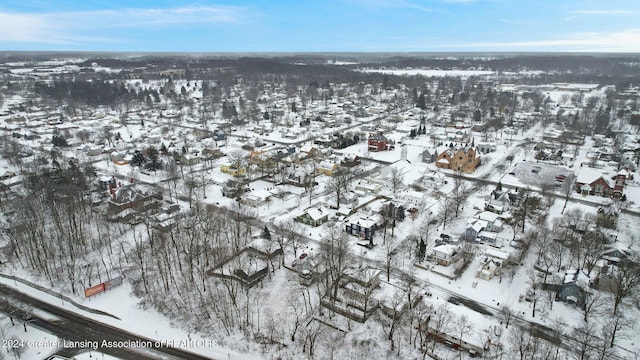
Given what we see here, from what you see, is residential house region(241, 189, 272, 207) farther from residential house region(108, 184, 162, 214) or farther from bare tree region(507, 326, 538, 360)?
bare tree region(507, 326, 538, 360)

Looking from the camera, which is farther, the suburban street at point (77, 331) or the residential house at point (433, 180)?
the residential house at point (433, 180)

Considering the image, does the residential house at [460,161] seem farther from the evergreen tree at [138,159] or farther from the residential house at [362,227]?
the evergreen tree at [138,159]

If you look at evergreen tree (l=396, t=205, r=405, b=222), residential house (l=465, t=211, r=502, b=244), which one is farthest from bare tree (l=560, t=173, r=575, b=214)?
evergreen tree (l=396, t=205, r=405, b=222)

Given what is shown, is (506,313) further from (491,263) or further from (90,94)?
(90,94)

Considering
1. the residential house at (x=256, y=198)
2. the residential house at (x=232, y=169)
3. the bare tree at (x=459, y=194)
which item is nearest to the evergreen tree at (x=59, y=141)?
the residential house at (x=232, y=169)

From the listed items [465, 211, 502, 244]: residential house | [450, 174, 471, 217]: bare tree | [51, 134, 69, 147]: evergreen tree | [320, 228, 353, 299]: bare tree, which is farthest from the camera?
[51, 134, 69, 147]: evergreen tree

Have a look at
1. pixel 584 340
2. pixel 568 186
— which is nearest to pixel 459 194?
pixel 568 186
